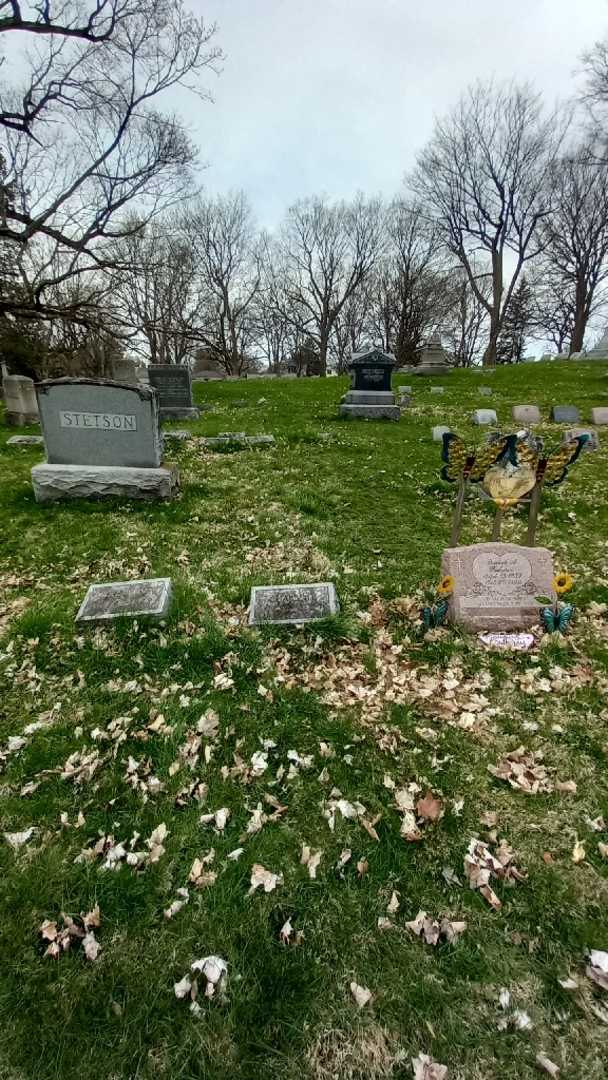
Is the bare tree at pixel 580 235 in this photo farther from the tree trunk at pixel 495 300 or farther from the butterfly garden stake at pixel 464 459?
the butterfly garden stake at pixel 464 459

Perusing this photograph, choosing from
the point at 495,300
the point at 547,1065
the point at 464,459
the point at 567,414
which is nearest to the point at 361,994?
the point at 547,1065

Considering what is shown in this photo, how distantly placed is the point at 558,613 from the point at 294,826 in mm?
2904

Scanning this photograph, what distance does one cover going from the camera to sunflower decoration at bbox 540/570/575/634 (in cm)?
395

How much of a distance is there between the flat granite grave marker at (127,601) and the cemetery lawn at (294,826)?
0.47ft

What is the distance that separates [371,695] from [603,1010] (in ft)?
6.29

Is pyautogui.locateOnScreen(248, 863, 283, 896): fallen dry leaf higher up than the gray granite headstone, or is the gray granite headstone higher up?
the gray granite headstone

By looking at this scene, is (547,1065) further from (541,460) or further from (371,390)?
(371,390)

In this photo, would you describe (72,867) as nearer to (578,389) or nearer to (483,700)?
(483,700)

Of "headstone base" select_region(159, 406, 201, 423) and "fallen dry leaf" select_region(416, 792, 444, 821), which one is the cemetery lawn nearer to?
"fallen dry leaf" select_region(416, 792, 444, 821)

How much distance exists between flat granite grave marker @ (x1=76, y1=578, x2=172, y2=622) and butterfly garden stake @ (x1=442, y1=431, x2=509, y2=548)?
2800mm

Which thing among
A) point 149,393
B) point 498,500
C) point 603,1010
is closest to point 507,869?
point 603,1010

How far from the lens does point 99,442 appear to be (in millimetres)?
6785

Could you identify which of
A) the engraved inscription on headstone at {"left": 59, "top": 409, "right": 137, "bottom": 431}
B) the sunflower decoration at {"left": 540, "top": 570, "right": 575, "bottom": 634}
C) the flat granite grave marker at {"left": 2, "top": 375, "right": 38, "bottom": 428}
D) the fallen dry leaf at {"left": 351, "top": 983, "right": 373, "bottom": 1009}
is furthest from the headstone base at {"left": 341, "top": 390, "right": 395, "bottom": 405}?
the fallen dry leaf at {"left": 351, "top": 983, "right": 373, "bottom": 1009}

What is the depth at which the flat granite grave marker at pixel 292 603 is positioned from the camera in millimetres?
4148
